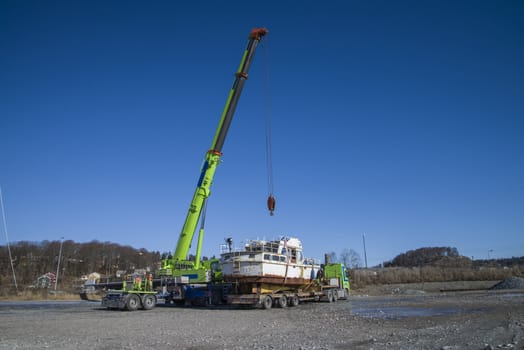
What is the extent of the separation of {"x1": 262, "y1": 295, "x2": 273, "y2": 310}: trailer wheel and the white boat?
36.3 inches

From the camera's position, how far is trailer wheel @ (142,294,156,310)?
22594mm

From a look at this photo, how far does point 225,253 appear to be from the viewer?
25.3m

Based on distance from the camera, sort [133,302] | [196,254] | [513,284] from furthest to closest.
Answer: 1. [513,284]
2. [196,254]
3. [133,302]

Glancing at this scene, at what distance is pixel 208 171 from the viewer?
27.2 m

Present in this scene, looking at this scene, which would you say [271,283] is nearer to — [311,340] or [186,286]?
[186,286]

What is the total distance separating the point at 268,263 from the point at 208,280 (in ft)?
13.9

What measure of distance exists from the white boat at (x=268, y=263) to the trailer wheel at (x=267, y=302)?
0.92 meters

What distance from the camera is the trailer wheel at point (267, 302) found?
77.0 feet

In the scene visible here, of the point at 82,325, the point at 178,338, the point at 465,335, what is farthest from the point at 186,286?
the point at 465,335

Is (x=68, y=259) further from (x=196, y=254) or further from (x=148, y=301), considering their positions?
(x=148, y=301)

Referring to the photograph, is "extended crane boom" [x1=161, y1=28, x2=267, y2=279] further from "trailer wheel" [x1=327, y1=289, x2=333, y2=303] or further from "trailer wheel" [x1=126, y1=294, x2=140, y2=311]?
"trailer wheel" [x1=327, y1=289, x2=333, y2=303]

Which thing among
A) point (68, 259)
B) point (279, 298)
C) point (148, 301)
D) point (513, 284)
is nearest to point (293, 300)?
point (279, 298)

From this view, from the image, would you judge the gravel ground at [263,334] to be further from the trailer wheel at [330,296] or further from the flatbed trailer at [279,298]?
the trailer wheel at [330,296]

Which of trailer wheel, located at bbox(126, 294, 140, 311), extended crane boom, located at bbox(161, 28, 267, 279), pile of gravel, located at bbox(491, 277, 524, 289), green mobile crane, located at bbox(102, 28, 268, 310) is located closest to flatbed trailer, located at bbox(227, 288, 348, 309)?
green mobile crane, located at bbox(102, 28, 268, 310)
